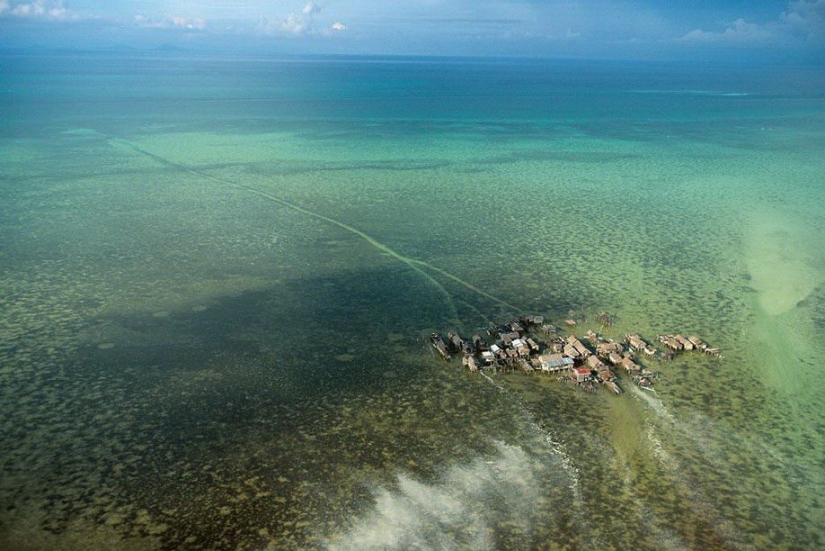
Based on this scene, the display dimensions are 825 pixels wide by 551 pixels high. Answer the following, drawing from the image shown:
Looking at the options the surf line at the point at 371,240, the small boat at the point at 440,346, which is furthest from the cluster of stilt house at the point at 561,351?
the surf line at the point at 371,240

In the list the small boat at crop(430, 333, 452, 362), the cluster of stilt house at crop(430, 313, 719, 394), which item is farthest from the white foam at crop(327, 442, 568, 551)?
the small boat at crop(430, 333, 452, 362)

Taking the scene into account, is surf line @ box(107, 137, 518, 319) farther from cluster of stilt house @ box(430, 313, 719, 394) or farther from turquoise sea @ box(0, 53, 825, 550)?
cluster of stilt house @ box(430, 313, 719, 394)

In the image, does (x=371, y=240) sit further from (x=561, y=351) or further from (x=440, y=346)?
(x=561, y=351)

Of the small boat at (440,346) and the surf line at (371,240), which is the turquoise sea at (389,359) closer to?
the surf line at (371,240)

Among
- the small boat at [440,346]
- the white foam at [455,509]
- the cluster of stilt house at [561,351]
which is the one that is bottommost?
the white foam at [455,509]

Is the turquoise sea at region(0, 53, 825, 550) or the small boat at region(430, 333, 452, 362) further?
the small boat at region(430, 333, 452, 362)

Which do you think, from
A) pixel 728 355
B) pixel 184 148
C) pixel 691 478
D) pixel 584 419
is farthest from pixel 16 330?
pixel 184 148

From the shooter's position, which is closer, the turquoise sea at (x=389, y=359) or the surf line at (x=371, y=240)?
the turquoise sea at (x=389, y=359)

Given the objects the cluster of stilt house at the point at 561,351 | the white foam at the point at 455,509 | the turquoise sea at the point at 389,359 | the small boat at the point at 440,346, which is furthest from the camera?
the small boat at the point at 440,346
